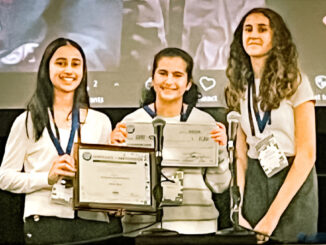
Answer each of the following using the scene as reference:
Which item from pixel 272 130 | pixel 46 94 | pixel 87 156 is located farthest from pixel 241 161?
pixel 46 94

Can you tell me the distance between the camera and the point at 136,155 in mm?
3900

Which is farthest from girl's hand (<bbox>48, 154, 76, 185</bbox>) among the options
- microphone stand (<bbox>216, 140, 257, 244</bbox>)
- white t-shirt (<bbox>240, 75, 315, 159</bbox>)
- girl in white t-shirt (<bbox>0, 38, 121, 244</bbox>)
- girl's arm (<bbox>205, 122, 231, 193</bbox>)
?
white t-shirt (<bbox>240, 75, 315, 159</bbox>)

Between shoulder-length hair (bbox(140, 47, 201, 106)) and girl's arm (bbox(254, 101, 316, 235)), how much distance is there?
2.01 ft

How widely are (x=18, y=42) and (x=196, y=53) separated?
1.11m

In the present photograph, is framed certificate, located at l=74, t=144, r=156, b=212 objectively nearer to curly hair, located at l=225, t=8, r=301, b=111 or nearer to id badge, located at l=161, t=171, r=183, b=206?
id badge, located at l=161, t=171, r=183, b=206

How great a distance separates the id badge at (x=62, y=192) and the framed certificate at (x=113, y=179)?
0.06m

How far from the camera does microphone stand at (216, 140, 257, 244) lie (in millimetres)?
3553

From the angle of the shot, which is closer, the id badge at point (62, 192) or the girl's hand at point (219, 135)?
the id badge at point (62, 192)

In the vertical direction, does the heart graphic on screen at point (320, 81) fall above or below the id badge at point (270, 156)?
above

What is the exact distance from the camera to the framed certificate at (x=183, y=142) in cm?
394

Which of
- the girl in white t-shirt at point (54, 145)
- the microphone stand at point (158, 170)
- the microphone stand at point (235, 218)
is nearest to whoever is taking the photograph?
the microphone stand at point (235, 218)

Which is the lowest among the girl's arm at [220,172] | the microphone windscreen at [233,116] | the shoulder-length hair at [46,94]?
the girl's arm at [220,172]

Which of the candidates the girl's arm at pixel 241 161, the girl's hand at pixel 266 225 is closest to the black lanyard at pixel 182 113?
the girl's arm at pixel 241 161

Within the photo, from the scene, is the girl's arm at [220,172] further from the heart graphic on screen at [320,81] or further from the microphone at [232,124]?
the heart graphic on screen at [320,81]
